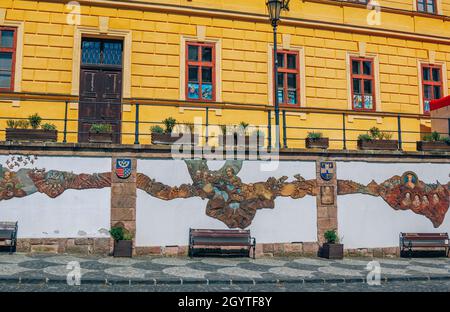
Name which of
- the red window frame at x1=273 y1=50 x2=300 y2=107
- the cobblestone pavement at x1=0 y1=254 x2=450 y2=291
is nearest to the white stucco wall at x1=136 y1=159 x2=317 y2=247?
the cobblestone pavement at x1=0 y1=254 x2=450 y2=291

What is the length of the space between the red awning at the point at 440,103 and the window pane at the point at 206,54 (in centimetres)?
888

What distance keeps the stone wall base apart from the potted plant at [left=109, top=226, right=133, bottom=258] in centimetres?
38

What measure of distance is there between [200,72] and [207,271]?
28.0 ft

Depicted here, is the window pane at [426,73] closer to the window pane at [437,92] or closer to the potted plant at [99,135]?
the window pane at [437,92]

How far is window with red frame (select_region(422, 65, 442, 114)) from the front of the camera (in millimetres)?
18125

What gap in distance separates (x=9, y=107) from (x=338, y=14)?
42.2 feet

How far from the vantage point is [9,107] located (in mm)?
14102

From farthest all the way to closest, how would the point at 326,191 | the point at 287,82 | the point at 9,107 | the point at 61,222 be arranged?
1. the point at 287,82
2. the point at 9,107
3. the point at 326,191
4. the point at 61,222

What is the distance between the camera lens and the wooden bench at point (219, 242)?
11227 mm

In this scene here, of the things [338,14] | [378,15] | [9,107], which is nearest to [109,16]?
[9,107]

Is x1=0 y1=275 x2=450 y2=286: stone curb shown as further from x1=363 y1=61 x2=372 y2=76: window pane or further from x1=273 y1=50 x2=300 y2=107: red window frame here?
x1=363 y1=61 x2=372 y2=76: window pane

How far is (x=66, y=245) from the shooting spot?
10836mm

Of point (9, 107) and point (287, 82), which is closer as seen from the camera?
point (9, 107)
